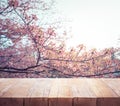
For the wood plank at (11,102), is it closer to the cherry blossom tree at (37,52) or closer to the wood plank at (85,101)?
the wood plank at (85,101)

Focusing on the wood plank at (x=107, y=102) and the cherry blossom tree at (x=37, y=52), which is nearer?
the wood plank at (x=107, y=102)

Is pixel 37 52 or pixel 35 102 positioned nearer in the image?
pixel 35 102

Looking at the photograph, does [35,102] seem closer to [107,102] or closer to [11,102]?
[11,102]

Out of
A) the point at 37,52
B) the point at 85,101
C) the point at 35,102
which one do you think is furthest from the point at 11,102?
the point at 37,52

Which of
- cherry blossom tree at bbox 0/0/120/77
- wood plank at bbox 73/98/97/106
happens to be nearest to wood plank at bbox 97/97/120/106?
wood plank at bbox 73/98/97/106

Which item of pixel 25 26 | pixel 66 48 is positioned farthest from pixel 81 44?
pixel 25 26

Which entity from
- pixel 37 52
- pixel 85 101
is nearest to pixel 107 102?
pixel 85 101

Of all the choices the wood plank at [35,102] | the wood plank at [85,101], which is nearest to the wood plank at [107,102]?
the wood plank at [85,101]

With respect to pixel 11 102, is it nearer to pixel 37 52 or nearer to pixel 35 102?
pixel 35 102

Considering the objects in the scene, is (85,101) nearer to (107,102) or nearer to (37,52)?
(107,102)

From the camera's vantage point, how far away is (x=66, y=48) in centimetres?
623

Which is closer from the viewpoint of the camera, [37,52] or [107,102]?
[107,102]

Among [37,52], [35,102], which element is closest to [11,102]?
[35,102]

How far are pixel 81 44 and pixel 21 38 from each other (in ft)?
4.57
